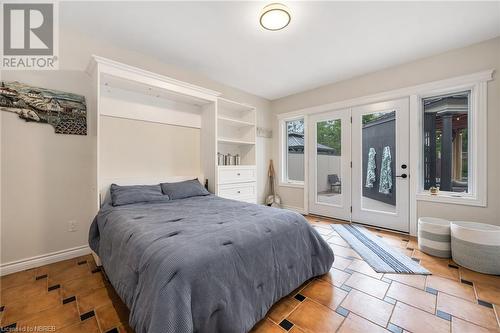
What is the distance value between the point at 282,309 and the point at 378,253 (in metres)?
1.58

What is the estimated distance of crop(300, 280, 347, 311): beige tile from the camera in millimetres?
1636

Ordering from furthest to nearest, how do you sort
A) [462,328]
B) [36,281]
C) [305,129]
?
[305,129], [36,281], [462,328]

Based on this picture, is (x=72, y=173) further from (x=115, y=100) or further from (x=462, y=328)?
(x=462, y=328)

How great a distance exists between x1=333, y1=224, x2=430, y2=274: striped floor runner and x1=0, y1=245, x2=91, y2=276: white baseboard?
3.29 meters

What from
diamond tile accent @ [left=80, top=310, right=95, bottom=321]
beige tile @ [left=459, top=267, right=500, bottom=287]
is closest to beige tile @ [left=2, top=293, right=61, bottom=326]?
diamond tile accent @ [left=80, top=310, right=95, bottom=321]

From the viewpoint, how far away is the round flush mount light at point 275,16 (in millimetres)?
1938

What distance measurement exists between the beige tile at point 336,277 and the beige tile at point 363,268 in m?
0.18

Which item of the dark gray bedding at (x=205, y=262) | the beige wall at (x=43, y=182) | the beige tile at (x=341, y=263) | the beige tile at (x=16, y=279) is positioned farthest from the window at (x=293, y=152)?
the beige tile at (x=16, y=279)

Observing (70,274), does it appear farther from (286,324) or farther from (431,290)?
(431,290)

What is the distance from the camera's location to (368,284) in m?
1.87

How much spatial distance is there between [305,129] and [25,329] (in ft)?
14.1

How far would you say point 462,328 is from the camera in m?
1.36

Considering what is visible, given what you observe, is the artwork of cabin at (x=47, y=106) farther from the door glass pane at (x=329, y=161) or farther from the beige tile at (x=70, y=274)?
the door glass pane at (x=329, y=161)

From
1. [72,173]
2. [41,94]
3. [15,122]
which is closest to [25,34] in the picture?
[41,94]
